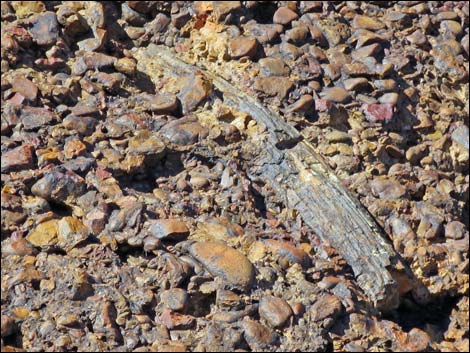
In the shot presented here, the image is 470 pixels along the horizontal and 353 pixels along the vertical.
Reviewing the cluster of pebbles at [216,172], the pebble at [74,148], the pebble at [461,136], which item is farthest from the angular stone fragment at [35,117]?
the pebble at [461,136]

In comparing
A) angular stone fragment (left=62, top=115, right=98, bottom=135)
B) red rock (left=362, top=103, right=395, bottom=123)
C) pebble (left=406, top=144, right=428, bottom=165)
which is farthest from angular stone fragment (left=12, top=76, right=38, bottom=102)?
pebble (left=406, top=144, right=428, bottom=165)

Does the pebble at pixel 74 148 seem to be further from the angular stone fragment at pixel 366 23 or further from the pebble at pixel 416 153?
the angular stone fragment at pixel 366 23

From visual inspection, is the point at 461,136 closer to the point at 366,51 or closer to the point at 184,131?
the point at 366,51

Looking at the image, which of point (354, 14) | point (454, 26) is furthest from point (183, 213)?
point (454, 26)

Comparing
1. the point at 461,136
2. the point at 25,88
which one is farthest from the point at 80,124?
the point at 461,136

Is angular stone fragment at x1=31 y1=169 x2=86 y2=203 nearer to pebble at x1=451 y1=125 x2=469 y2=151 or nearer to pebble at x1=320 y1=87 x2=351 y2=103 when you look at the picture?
pebble at x1=320 y1=87 x2=351 y2=103

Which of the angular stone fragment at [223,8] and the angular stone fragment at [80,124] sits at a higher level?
the angular stone fragment at [223,8]
